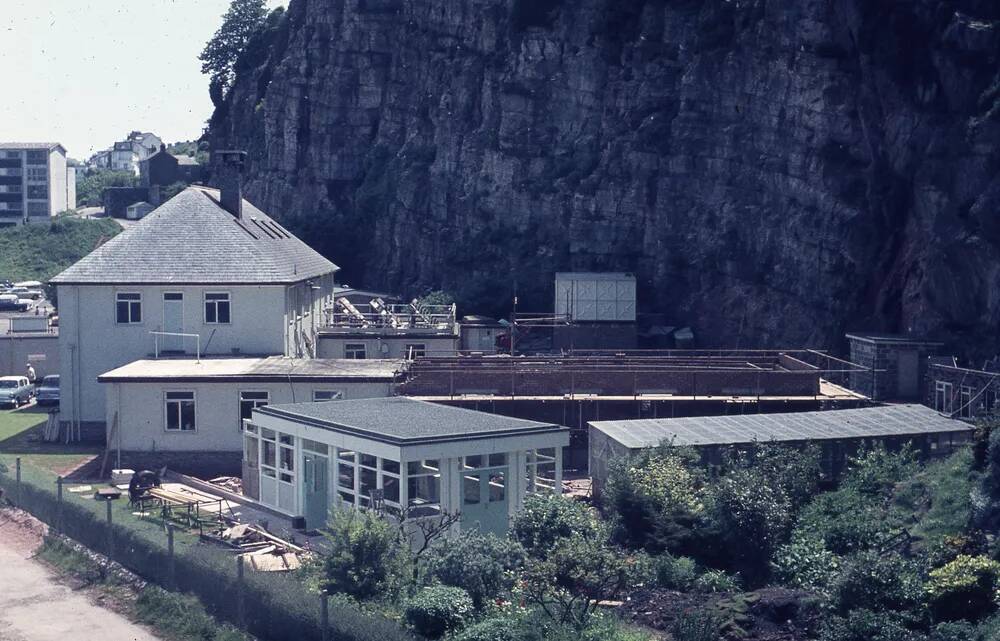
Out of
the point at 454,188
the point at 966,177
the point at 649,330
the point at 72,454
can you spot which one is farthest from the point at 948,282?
the point at 454,188

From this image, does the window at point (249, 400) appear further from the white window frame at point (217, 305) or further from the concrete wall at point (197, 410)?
the white window frame at point (217, 305)

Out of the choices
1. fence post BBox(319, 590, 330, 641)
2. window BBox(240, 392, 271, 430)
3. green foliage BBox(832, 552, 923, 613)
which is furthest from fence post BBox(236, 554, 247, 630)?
window BBox(240, 392, 271, 430)

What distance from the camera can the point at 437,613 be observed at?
20062 mm

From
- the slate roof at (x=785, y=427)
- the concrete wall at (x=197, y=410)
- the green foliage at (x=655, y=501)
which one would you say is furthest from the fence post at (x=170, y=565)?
the concrete wall at (x=197, y=410)

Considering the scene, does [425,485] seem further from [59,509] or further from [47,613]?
[59,509]

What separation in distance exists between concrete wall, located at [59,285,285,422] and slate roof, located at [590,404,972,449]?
13.3 meters

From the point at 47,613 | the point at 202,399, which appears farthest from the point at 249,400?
the point at 47,613

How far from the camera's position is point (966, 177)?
134ft

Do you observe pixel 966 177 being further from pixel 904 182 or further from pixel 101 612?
pixel 101 612

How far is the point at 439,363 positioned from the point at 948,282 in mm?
14511

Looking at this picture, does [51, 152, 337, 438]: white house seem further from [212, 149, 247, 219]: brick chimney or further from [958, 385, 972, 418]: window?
[958, 385, 972, 418]: window

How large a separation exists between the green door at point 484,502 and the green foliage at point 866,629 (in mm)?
9054

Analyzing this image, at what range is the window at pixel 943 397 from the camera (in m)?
36.9

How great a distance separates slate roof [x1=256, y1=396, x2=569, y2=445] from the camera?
27406 millimetres
